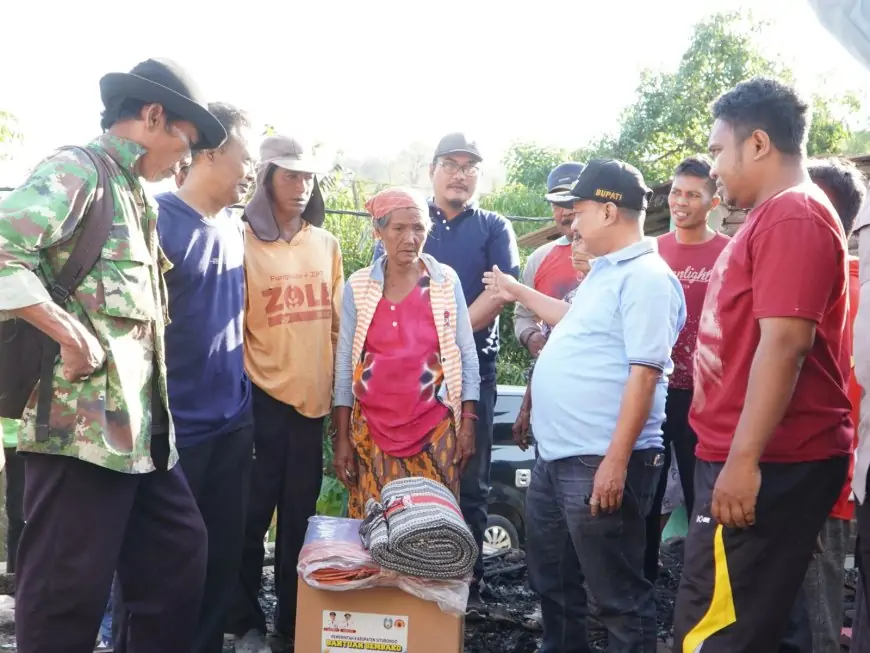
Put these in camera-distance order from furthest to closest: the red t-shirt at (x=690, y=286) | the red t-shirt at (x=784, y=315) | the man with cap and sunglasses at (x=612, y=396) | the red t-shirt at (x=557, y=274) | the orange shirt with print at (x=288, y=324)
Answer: the red t-shirt at (x=557, y=274)
the red t-shirt at (x=690, y=286)
the orange shirt with print at (x=288, y=324)
the man with cap and sunglasses at (x=612, y=396)
the red t-shirt at (x=784, y=315)

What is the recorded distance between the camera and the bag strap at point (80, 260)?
243 cm

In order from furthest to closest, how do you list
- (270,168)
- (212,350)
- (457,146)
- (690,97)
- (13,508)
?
(690,97), (13,508), (457,146), (270,168), (212,350)

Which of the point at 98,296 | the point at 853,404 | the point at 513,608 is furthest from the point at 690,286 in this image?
the point at 98,296

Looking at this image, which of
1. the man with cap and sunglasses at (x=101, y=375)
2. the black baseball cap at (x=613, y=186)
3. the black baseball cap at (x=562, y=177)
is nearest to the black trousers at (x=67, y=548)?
the man with cap and sunglasses at (x=101, y=375)

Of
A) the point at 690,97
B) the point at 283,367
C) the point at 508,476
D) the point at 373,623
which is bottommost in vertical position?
the point at 508,476

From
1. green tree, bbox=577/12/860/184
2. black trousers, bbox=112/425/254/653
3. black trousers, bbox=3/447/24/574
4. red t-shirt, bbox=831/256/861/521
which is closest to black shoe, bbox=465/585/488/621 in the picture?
black trousers, bbox=112/425/254/653

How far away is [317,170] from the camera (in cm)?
391

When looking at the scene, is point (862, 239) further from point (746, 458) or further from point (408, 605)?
point (408, 605)

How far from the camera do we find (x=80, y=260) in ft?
8.13

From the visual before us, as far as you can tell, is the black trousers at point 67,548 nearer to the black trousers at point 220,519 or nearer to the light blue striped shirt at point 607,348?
the black trousers at point 220,519

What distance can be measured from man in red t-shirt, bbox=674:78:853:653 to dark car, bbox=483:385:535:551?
4.00 metres

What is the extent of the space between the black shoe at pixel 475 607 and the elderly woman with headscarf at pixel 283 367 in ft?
2.92

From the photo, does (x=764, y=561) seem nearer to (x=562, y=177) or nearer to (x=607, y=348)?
(x=607, y=348)

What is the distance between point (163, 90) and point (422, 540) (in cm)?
179
